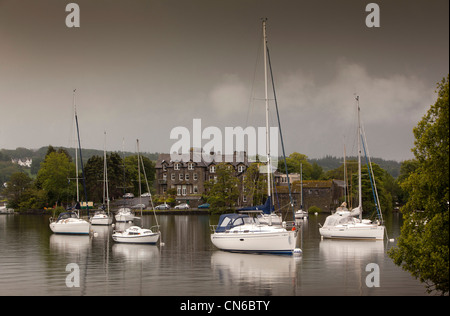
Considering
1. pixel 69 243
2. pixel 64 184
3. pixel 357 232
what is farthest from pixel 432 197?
pixel 64 184

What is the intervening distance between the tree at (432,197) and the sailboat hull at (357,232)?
27590 millimetres

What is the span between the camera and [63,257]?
36094 mm

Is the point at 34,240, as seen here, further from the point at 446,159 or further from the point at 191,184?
the point at 191,184

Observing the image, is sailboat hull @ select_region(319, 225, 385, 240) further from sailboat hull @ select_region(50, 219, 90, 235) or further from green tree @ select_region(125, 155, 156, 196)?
green tree @ select_region(125, 155, 156, 196)

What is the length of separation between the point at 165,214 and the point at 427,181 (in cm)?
7795

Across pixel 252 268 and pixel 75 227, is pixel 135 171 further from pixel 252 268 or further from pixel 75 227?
pixel 252 268

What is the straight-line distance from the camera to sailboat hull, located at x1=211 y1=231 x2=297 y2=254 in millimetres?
33875

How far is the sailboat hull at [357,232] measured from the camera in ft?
150

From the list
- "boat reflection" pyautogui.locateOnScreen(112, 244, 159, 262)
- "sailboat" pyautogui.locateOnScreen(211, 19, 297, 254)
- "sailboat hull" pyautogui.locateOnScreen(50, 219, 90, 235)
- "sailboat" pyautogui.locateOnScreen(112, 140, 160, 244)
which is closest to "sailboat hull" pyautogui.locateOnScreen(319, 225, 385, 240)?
"sailboat" pyautogui.locateOnScreen(211, 19, 297, 254)

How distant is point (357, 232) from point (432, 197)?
29.3 meters

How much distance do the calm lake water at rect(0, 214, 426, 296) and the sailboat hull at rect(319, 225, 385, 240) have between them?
0.98 metres

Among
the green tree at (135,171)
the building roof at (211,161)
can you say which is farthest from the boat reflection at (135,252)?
the green tree at (135,171)
